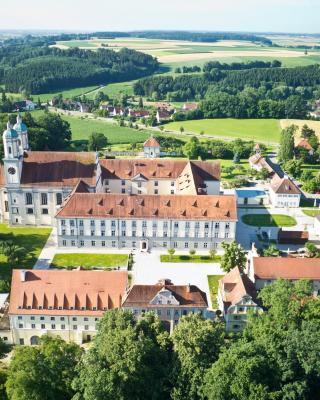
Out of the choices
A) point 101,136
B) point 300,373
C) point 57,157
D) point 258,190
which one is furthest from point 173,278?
point 101,136

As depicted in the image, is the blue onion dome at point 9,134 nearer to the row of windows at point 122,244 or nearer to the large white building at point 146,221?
the large white building at point 146,221

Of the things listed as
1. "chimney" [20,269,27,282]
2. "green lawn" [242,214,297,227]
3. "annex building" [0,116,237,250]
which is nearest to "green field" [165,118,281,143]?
"annex building" [0,116,237,250]

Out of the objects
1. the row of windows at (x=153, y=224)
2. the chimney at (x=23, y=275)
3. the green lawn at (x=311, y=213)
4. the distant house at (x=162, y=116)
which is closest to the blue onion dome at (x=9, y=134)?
the row of windows at (x=153, y=224)

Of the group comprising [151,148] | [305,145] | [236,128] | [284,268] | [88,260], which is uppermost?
[151,148]

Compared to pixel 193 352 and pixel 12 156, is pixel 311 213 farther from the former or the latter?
pixel 193 352

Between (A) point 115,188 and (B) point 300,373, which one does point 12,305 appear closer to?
(B) point 300,373

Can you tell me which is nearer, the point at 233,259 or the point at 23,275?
the point at 23,275

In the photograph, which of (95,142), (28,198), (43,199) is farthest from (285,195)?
(95,142)
